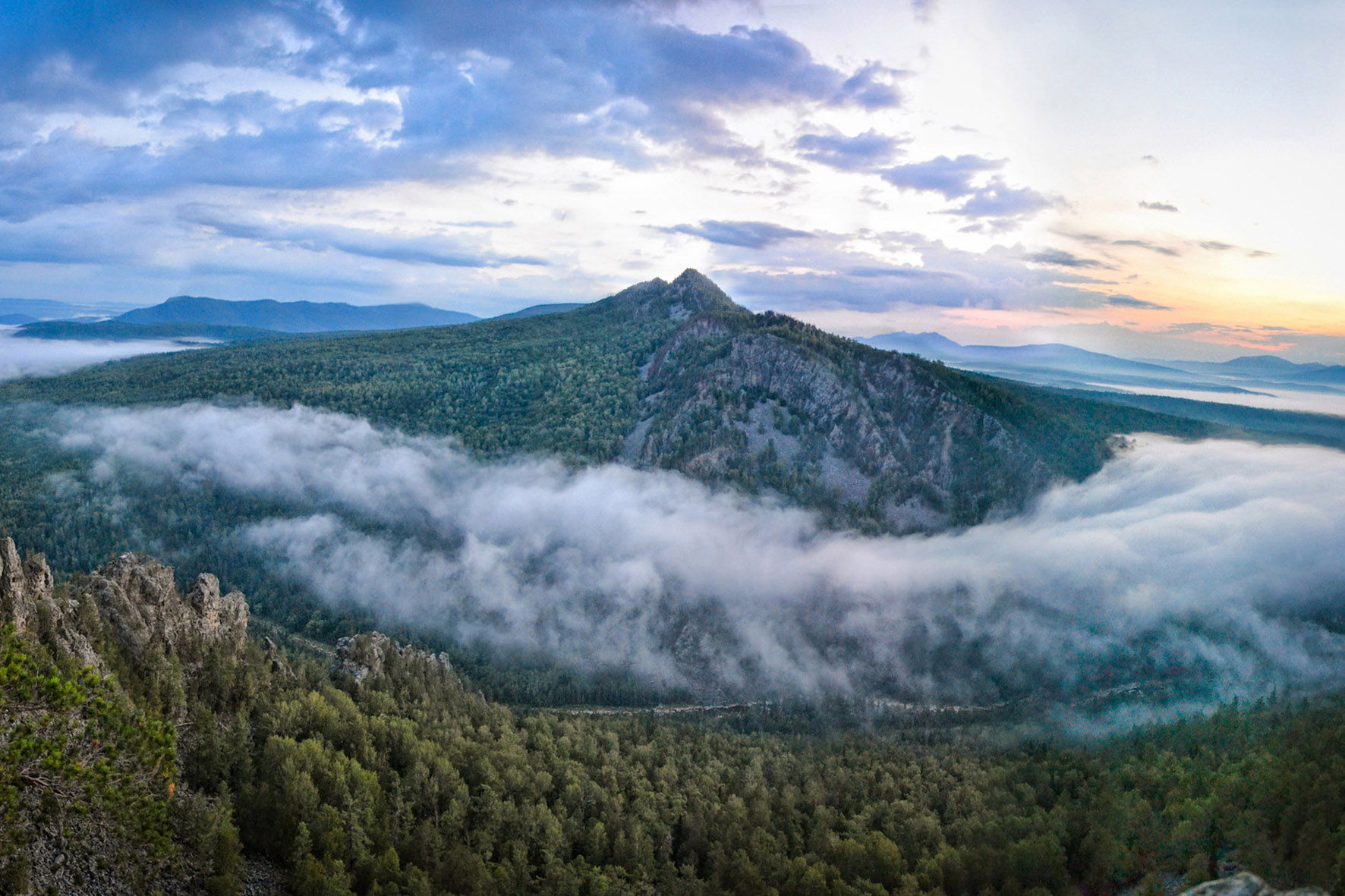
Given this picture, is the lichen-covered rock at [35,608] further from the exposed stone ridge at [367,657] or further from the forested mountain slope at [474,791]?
the exposed stone ridge at [367,657]

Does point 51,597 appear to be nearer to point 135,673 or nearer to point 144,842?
point 135,673

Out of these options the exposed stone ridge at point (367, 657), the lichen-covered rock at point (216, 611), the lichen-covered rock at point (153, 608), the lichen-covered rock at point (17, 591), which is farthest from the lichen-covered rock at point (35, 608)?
the exposed stone ridge at point (367, 657)

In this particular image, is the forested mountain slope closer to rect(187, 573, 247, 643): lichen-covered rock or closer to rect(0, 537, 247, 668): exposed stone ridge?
rect(0, 537, 247, 668): exposed stone ridge

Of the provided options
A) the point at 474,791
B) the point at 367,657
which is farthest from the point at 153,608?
the point at 474,791

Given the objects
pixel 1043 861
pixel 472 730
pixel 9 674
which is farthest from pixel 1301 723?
pixel 9 674

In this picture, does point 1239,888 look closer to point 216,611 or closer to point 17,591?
point 17,591

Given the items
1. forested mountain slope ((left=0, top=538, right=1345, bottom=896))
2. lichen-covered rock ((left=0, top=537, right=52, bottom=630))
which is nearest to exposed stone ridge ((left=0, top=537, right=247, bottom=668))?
lichen-covered rock ((left=0, top=537, right=52, bottom=630))
